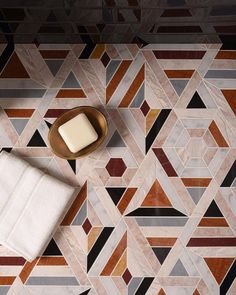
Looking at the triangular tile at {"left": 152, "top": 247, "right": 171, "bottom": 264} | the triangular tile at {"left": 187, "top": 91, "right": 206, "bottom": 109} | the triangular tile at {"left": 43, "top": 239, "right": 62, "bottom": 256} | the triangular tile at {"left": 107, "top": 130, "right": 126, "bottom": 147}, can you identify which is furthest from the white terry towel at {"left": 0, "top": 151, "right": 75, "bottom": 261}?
the triangular tile at {"left": 187, "top": 91, "right": 206, "bottom": 109}

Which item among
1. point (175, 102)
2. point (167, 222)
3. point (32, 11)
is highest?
point (175, 102)

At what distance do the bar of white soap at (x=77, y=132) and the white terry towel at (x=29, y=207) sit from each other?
11 centimetres

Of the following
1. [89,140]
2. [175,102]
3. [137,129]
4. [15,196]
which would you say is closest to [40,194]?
[15,196]

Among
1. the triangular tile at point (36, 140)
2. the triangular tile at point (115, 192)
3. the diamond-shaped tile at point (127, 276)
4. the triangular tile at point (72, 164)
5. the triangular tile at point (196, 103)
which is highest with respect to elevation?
the triangular tile at point (196, 103)

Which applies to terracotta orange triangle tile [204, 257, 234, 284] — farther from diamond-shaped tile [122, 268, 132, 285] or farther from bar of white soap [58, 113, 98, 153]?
bar of white soap [58, 113, 98, 153]

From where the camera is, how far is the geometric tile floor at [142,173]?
4.32 feet

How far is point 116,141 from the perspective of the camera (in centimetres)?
132

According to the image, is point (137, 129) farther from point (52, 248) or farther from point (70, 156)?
point (52, 248)

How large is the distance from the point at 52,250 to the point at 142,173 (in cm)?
30

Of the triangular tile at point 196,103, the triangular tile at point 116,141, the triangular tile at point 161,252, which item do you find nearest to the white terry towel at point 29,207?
the triangular tile at point 116,141

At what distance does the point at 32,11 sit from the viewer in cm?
112

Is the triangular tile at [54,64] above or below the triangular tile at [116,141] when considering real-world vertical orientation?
above

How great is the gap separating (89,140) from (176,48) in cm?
33

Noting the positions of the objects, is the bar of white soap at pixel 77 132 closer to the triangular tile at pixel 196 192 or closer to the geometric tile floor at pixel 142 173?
the geometric tile floor at pixel 142 173
